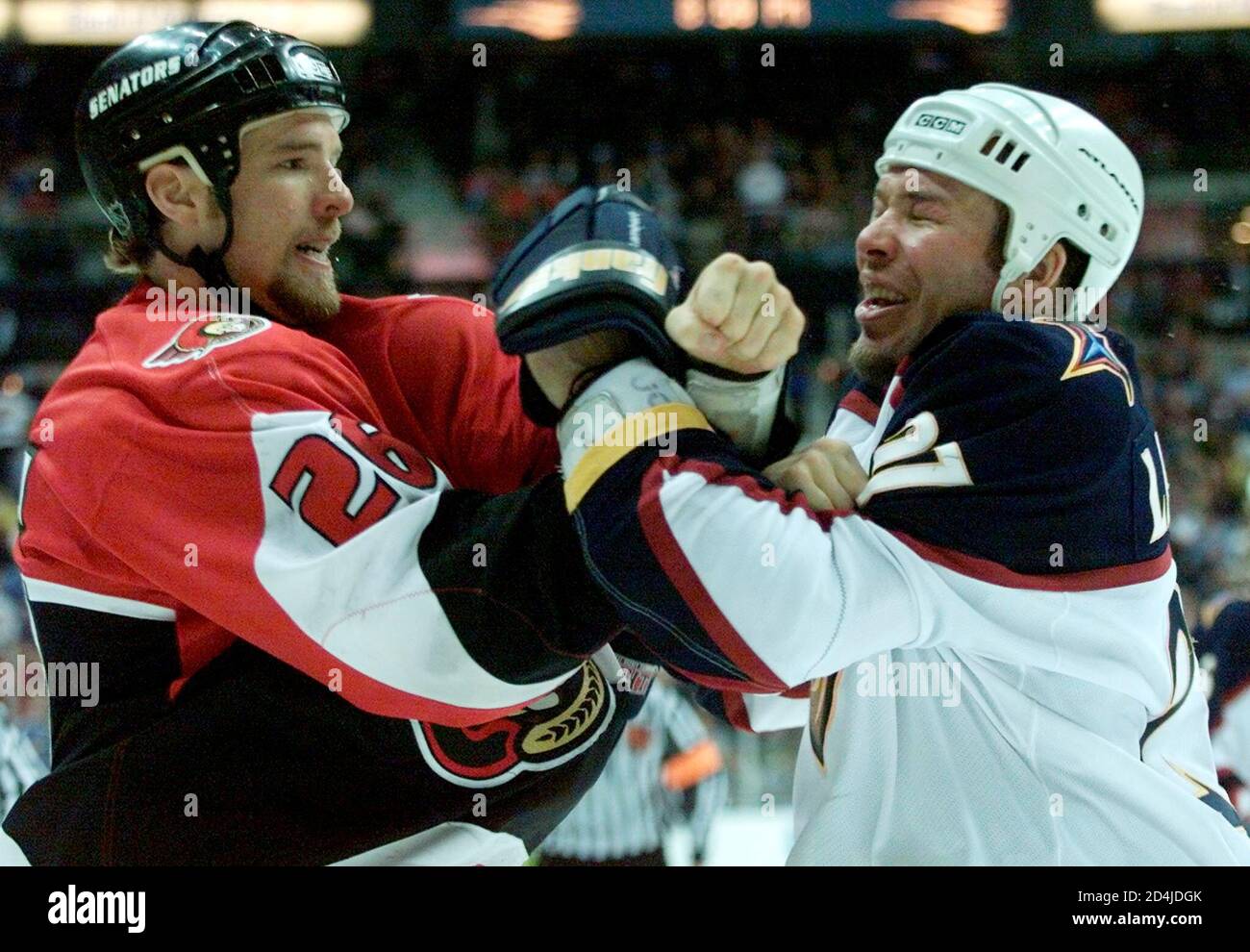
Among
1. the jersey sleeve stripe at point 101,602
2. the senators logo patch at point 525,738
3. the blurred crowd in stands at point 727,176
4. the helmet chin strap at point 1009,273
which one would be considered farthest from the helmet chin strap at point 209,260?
the blurred crowd in stands at point 727,176

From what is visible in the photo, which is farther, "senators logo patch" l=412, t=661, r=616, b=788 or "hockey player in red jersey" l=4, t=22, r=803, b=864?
"senators logo patch" l=412, t=661, r=616, b=788

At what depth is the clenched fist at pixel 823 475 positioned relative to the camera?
183cm

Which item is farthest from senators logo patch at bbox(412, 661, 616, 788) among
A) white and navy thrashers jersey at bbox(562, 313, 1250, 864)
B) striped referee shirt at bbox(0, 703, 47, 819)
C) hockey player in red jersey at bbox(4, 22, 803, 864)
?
striped referee shirt at bbox(0, 703, 47, 819)

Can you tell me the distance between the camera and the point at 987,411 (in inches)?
70.9

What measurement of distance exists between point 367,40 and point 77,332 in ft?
9.44

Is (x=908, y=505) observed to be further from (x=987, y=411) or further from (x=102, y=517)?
(x=102, y=517)

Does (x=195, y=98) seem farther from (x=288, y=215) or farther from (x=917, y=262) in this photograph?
(x=917, y=262)

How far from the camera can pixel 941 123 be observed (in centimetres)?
226

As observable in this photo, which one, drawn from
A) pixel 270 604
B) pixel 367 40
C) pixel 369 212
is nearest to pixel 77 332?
pixel 369 212

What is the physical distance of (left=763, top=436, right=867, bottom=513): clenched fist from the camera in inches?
72.2

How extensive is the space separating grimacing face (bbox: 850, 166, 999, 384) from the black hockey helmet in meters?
0.95

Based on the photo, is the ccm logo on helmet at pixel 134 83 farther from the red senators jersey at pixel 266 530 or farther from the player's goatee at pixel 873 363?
the player's goatee at pixel 873 363

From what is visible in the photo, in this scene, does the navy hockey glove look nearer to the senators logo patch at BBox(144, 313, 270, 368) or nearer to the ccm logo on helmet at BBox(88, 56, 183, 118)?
the senators logo patch at BBox(144, 313, 270, 368)

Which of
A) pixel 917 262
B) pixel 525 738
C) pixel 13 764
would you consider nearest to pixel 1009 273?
pixel 917 262
